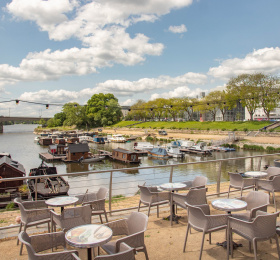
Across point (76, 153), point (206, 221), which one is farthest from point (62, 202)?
Answer: point (76, 153)

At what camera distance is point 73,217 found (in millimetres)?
4219

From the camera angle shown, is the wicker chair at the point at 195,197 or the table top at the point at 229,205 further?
the wicker chair at the point at 195,197

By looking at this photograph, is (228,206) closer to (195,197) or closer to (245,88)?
(195,197)

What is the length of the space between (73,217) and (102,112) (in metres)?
99.8

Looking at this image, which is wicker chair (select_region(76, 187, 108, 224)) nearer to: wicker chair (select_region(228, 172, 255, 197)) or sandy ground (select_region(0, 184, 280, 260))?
sandy ground (select_region(0, 184, 280, 260))

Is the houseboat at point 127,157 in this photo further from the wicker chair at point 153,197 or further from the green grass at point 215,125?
the wicker chair at point 153,197

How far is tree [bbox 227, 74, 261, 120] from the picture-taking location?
2264 inches

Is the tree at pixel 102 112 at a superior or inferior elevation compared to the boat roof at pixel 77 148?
superior

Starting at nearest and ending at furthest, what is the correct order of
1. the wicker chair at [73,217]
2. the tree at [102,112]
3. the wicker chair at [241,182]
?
the wicker chair at [73,217] < the wicker chair at [241,182] < the tree at [102,112]

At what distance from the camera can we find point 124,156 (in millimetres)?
36969

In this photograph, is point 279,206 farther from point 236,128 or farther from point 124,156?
point 236,128

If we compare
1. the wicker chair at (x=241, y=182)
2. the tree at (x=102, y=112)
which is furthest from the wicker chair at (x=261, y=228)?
the tree at (x=102, y=112)

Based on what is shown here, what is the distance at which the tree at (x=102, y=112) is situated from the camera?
101812 millimetres

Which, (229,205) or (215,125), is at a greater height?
(229,205)
